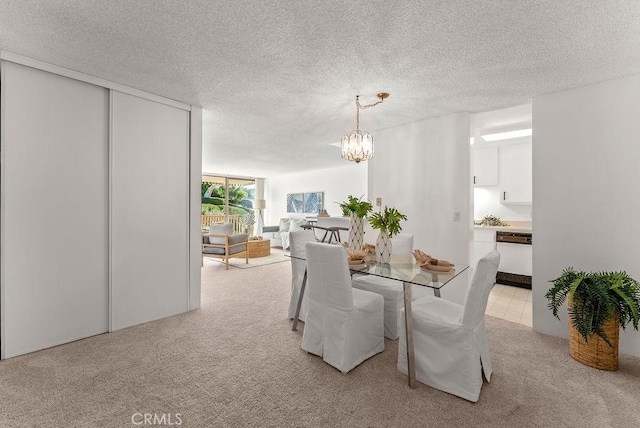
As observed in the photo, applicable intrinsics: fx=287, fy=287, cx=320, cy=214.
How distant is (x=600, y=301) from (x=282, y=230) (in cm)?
746

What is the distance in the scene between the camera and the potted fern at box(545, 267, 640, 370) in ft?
6.77

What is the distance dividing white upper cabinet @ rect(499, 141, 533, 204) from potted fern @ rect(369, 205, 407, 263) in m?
3.35

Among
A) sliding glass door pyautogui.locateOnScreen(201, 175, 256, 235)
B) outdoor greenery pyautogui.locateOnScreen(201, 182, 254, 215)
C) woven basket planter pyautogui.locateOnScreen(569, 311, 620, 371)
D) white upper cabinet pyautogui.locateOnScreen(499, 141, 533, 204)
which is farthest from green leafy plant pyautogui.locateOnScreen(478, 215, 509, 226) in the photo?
outdoor greenery pyautogui.locateOnScreen(201, 182, 254, 215)

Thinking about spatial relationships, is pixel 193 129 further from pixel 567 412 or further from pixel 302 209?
pixel 302 209

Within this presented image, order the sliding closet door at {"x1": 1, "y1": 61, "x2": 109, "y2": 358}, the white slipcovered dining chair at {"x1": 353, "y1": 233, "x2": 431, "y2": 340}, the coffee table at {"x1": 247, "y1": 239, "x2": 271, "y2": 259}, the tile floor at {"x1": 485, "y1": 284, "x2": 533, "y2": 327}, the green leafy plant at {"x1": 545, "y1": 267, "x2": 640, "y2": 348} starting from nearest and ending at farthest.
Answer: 1. the green leafy plant at {"x1": 545, "y1": 267, "x2": 640, "y2": 348}
2. the sliding closet door at {"x1": 1, "y1": 61, "x2": 109, "y2": 358}
3. the white slipcovered dining chair at {"x1": 353, "y1": 233, "x2": 431, "y2": 340}
4. the tile floor at {"x1": 485, "y1": 284, "x2": 533, "y2": 327}
5. the coffee table at {"x1": 247, "y1": 239, "x2": 271, "y2": 259}

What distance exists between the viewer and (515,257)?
4309 mm

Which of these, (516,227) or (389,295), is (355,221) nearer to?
(389,295)

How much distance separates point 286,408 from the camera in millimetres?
1697

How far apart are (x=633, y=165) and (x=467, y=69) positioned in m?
1.64

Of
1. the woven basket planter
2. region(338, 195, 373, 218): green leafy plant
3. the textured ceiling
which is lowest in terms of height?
the woven basket planter

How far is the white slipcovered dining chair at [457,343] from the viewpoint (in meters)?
1.76

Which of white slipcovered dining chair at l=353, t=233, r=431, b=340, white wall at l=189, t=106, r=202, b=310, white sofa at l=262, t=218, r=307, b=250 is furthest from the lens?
white sofa at l=262, t=218, r=307, b=250

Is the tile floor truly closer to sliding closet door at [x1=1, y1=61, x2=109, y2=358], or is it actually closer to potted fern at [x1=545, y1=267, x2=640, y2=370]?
potted fern at [x1=545, y1=267, x2=640, y2=370]

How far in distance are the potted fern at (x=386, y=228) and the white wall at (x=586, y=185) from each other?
1.62 metres
